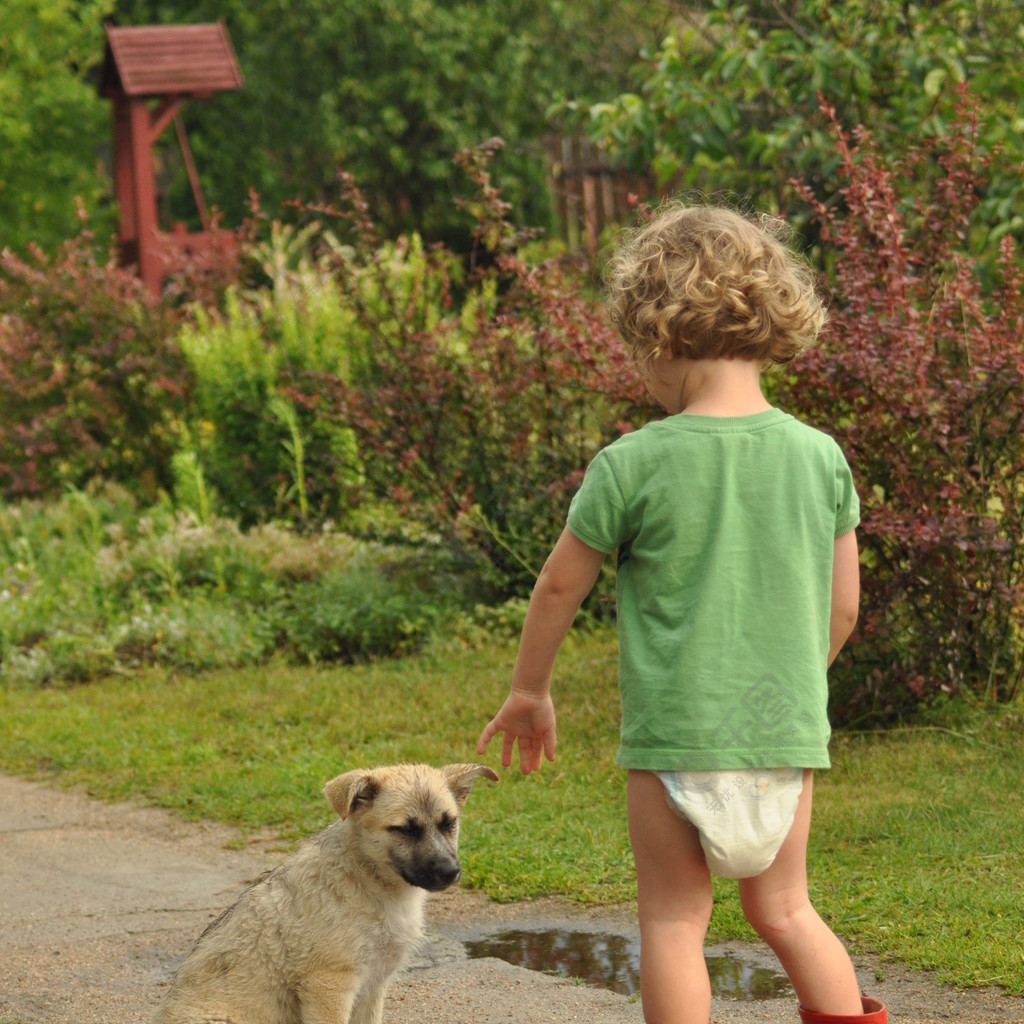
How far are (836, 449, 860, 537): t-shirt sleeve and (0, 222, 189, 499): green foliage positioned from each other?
32.9ft

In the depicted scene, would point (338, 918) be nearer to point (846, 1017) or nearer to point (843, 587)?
point (846, 1017)

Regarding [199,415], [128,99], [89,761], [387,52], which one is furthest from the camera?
[387,52]

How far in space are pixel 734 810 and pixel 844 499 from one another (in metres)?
0.72

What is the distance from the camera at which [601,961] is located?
4461mm

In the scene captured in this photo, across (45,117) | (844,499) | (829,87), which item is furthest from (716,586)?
(45,117)

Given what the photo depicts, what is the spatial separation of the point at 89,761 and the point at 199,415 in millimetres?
5687

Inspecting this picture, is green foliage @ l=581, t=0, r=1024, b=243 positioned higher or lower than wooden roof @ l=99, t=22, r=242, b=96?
lower

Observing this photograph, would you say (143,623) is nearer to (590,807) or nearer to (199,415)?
(199,415)

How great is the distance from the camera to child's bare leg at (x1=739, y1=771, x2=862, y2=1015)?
305 cm

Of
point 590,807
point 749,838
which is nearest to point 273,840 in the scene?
point 590,807

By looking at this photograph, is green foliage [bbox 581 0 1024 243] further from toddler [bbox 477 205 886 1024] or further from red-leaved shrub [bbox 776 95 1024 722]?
toddler [bbox 477 205 886 1024]

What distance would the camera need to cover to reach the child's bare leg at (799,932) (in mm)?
3047

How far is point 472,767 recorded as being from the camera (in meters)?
3.85

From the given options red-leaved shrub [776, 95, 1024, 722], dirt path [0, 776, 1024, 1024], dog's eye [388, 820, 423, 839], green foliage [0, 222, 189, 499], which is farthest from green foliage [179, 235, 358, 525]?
dog's eye [388, 820, 423, 839]
